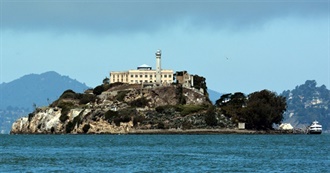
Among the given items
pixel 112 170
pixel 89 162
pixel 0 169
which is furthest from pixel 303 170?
pixel 0 169

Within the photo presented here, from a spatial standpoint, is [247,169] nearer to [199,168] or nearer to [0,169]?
[199,168]

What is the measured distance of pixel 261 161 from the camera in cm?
8625

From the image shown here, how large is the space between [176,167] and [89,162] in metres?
11.1

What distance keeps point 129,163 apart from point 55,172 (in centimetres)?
1247

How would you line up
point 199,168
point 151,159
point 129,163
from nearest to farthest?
1. point 199,168
2. point 129,163
3. point 151,159

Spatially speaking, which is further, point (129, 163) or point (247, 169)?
point (129, 163)

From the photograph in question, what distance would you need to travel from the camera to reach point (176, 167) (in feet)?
A: 254

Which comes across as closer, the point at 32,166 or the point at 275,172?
the point at 275,172

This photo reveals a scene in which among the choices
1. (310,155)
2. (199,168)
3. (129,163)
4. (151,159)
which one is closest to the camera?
(199,168)

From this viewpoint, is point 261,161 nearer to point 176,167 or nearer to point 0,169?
point 176,167

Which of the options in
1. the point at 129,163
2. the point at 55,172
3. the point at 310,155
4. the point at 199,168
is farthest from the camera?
the point at 310,155

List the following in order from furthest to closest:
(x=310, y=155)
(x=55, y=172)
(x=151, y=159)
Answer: (x=310, y=155) → (x=151, y=159) → (x=55, y=172)

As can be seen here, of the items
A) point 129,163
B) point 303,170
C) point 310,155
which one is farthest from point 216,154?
point 303,170

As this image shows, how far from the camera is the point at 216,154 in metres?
100
